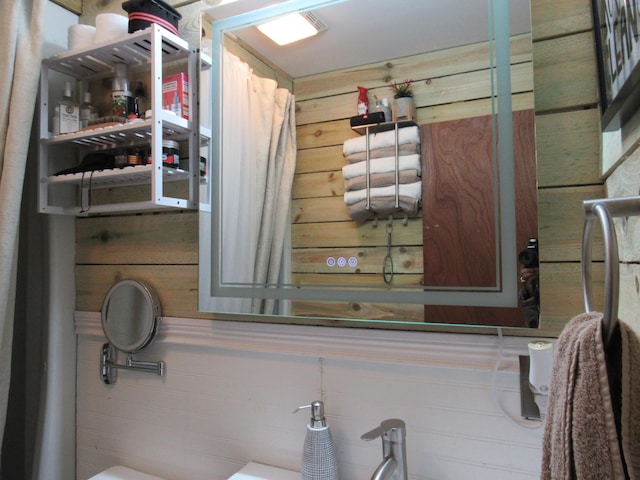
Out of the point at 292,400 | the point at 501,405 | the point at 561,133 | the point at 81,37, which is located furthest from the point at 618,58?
the point at 81,37

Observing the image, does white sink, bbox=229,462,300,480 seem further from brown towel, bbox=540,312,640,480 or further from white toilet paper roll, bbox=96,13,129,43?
white toilet paper roll, bbox=96,13,129,43

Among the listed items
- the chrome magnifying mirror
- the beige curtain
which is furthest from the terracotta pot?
the beige curtain

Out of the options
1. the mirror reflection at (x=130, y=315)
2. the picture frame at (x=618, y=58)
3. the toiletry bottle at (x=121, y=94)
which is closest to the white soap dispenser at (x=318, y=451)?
the mirror reflection at (x=130, y=315)

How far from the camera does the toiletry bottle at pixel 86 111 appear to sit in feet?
4.03

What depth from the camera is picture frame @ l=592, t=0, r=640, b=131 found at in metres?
0.43

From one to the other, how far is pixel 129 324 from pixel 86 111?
0.63 m

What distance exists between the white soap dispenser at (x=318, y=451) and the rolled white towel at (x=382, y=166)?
507 millimetres

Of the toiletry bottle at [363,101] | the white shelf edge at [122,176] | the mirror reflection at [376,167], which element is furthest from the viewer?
the white shelf edge at [122,176]

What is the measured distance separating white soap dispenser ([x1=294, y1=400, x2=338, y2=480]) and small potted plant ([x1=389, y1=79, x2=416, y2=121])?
0.64 metres

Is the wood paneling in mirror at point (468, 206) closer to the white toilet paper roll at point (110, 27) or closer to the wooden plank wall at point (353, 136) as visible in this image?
the wooden plank wall at point (353, 136)

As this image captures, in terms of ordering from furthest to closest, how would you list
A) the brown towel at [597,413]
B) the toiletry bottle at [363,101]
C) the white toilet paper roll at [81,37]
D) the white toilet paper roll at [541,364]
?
the white toilet paper roll at [81,37], the toiletry bottle at [363,101], the white toilet paper roll at [541,364], the brown towel at [597,413]

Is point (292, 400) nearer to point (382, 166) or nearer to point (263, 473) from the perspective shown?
point (263, 473)

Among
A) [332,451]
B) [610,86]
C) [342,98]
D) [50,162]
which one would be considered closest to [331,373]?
[332,451]

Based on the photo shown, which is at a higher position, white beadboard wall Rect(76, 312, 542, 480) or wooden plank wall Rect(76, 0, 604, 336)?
wooden plank wall Rect(76, 0, 604, 336)
